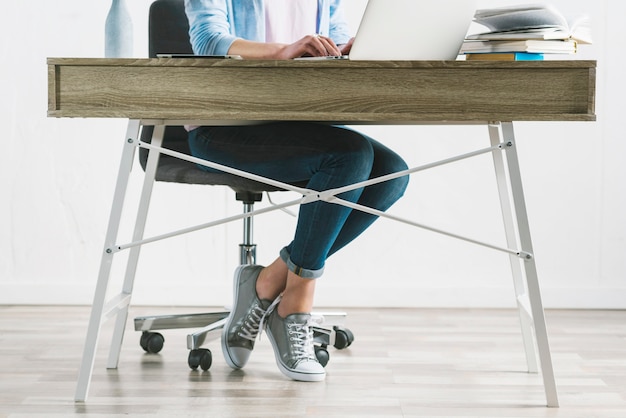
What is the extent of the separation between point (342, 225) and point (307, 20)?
0.57 m

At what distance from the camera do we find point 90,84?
1.55 metres

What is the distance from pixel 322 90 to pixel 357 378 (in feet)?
2.32

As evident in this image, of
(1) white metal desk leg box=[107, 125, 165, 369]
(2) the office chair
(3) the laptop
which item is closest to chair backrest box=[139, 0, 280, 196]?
(2) the office chair

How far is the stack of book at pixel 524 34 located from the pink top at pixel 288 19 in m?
0.64

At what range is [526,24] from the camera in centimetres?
157

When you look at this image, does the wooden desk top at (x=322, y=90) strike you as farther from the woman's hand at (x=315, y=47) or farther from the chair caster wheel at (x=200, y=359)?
the chair caster wheel at (x=200, y=359)

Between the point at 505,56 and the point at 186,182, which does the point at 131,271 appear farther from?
the point at 505,56

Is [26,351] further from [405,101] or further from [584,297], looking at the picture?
[584,297]

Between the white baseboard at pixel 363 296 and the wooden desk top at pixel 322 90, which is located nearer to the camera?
the wooden desk top at pixel 322 90

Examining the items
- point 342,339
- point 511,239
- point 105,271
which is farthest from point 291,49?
point 342,339

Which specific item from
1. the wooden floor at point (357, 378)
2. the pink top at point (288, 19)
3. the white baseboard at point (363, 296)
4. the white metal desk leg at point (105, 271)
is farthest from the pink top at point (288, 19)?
the white baseboard at point (363, 296)

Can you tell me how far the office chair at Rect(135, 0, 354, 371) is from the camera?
201 centimetres

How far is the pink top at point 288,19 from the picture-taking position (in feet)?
6.94

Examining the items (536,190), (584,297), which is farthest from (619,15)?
(584,297)
